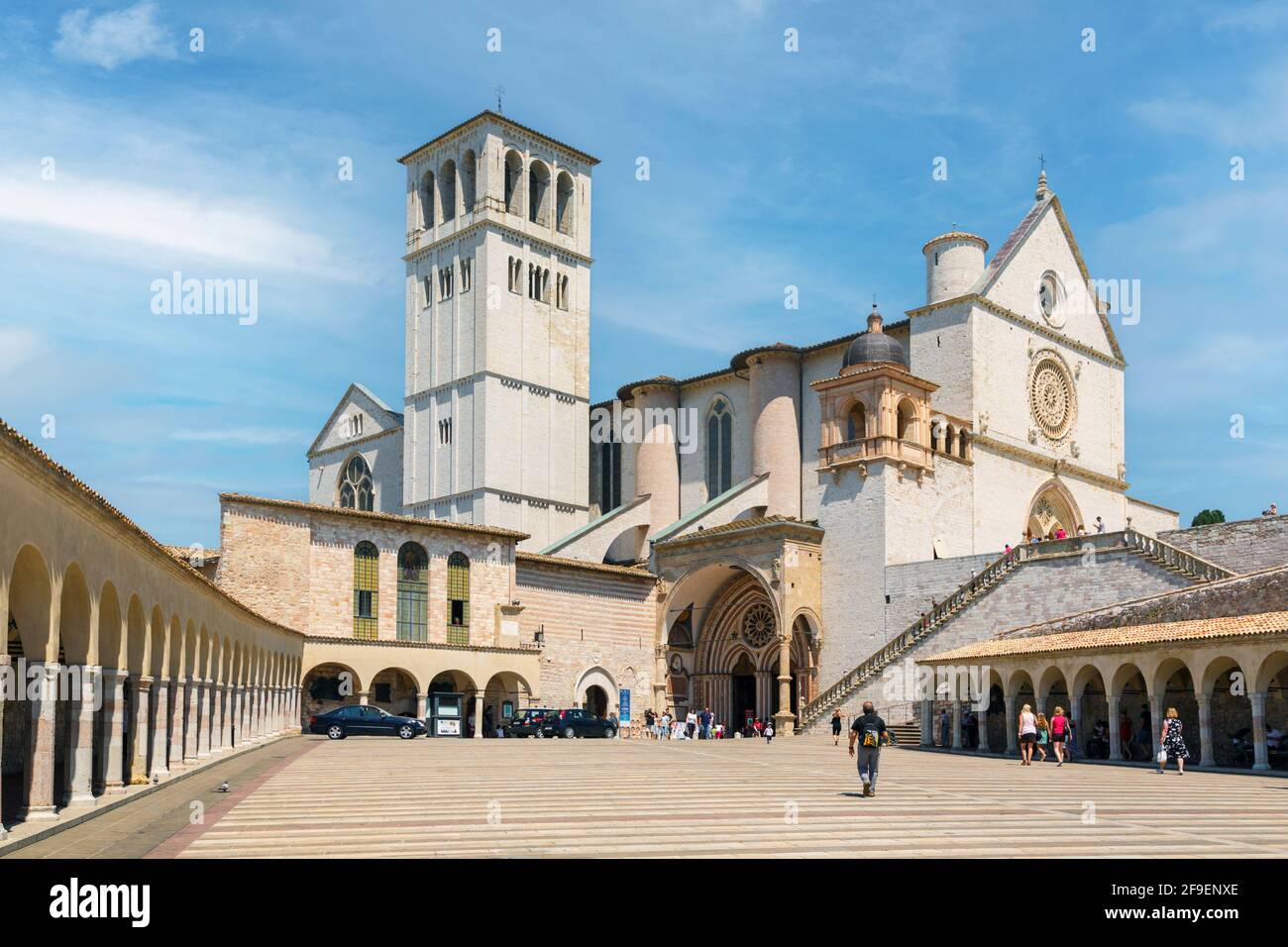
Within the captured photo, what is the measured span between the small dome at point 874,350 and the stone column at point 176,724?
31.3 m

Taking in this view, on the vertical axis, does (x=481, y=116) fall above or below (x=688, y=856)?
above

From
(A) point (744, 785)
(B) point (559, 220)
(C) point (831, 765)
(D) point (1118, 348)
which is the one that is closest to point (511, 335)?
(B) point (559, 220)

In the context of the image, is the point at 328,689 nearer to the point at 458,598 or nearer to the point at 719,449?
the point at 458,598

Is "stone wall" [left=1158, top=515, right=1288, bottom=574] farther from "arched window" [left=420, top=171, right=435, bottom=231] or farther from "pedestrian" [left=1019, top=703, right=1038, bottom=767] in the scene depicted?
"arched window" [left=420, top=171, right=435, bottom=231]

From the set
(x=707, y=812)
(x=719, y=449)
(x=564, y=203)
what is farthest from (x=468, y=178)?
(x=707, y=812)

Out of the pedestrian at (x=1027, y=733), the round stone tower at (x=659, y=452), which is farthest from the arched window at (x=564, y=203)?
the pedestrian at (x=1027, y=733)

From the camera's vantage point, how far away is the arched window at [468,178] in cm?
6481

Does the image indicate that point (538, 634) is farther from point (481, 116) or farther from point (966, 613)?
point (481, 116)

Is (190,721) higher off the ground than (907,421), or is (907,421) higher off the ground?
(907,421)

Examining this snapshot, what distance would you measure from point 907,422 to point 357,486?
33916 mm

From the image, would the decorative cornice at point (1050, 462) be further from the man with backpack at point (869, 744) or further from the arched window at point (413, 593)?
the man with backpack at point (869, 744)

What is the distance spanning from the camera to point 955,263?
5075cm
